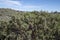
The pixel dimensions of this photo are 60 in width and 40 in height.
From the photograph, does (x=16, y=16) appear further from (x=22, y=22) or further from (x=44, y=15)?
(x=44, y=15)

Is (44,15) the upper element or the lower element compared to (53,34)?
upper

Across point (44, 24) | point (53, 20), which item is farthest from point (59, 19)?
point (44, 24)

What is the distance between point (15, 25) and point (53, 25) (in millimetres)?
2620

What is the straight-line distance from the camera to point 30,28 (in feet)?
41.5

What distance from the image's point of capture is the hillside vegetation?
485 inches

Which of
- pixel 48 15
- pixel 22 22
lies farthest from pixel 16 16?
pixel 48 15

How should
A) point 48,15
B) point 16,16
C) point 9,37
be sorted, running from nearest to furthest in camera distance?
point 9,37, point 16,16, point 48,15

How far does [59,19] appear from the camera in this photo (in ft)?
44.8

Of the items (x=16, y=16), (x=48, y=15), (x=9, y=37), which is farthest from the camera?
(x=48, y=15)

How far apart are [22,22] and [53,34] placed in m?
2.25

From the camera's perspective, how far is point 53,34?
1268 cm

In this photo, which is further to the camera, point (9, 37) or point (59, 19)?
point (59, 19)

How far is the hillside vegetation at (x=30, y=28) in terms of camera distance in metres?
12.3

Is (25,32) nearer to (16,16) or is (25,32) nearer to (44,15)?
(16,16)
